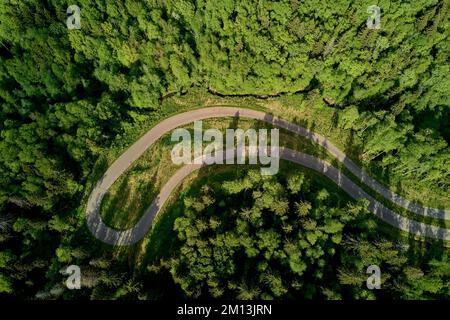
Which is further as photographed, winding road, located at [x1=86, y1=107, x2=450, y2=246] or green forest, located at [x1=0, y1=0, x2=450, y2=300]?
winding road, located at [x1=86, y1=107, x2=450, y2=246]

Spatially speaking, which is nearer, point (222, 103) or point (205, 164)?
point (205, 164)

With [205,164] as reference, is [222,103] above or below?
above

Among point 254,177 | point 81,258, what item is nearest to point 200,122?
point 254,177

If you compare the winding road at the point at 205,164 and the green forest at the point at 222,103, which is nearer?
the green forest at the point at 222,103

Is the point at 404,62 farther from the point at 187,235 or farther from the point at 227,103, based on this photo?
the point at 187,235
